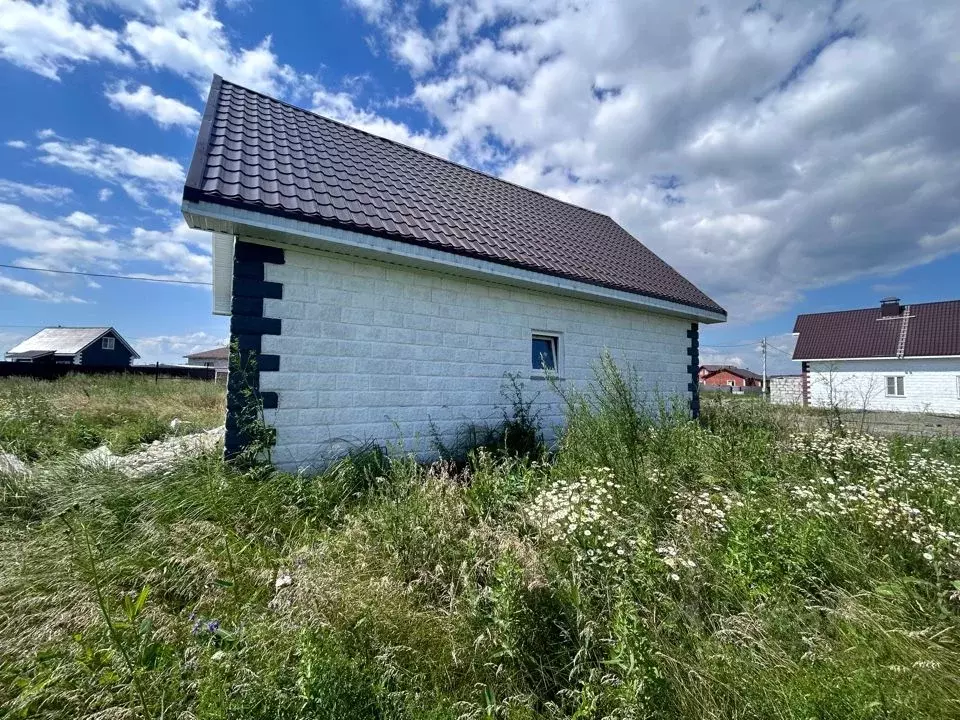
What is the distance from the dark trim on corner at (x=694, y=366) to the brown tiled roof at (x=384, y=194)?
0.65 metres

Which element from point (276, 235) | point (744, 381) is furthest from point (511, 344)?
point (744, 381)

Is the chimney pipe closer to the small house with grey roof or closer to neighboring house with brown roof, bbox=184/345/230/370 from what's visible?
the small house with grey roof

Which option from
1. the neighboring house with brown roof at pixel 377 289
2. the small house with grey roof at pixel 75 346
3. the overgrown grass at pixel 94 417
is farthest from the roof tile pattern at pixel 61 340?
the neighboring house with brown roof at pixel 377 289

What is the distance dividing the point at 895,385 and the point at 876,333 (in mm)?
2931

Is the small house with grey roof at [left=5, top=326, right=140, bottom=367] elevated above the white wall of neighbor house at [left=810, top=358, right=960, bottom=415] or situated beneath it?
elevated above

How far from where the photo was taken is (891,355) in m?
22.2

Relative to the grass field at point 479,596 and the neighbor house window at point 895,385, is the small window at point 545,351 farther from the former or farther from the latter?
the neighbor house window at point 895,385

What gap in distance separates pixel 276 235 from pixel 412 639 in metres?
4.03

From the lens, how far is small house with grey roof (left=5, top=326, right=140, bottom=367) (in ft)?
114

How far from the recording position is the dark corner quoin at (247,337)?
4.27 metres

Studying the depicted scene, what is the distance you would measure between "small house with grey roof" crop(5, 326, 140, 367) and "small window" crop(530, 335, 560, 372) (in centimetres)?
3860

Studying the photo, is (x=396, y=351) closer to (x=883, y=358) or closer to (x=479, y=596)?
(x=479, y=596)

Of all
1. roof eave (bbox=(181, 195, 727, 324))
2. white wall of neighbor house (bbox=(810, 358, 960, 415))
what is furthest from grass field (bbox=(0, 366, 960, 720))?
white wall of neighbor house (bbox=(810, 358, 960, 415))

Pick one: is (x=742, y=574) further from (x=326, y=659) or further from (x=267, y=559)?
(x=267, y=559)
